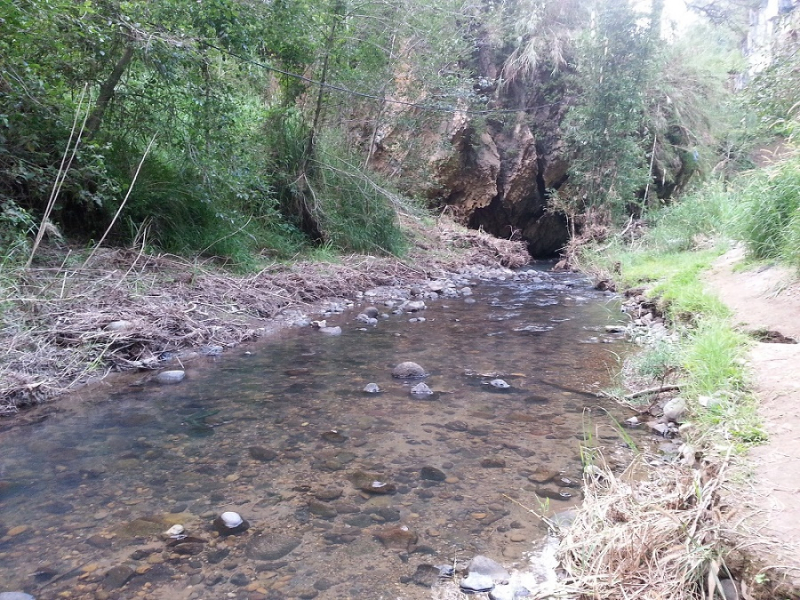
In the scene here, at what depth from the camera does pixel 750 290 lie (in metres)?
4.19

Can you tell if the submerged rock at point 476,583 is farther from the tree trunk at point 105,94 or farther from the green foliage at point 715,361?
the tree trunk at point 105,94

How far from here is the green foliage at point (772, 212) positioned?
14.6ft

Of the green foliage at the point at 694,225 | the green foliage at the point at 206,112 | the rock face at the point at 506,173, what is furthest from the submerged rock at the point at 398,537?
the rock face at the point at 506,173

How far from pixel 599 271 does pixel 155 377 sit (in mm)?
7662

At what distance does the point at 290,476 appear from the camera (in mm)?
2201

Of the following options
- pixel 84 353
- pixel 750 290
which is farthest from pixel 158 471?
pixel 750 290

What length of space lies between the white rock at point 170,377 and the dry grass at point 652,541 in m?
2.62

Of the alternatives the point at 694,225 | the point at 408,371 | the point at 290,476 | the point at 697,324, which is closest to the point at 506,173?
the point at 694,225

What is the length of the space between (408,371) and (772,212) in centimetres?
379

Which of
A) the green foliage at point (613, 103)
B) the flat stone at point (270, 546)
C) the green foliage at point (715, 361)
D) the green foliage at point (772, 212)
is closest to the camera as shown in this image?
the flat stone at point (270, 546)

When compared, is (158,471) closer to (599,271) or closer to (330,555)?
(330,555)

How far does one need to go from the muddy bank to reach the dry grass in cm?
291

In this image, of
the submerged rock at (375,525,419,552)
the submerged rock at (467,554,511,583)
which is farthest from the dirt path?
the submerged rock at (375,525,419,552)

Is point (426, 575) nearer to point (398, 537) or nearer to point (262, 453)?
point (398, 537)
